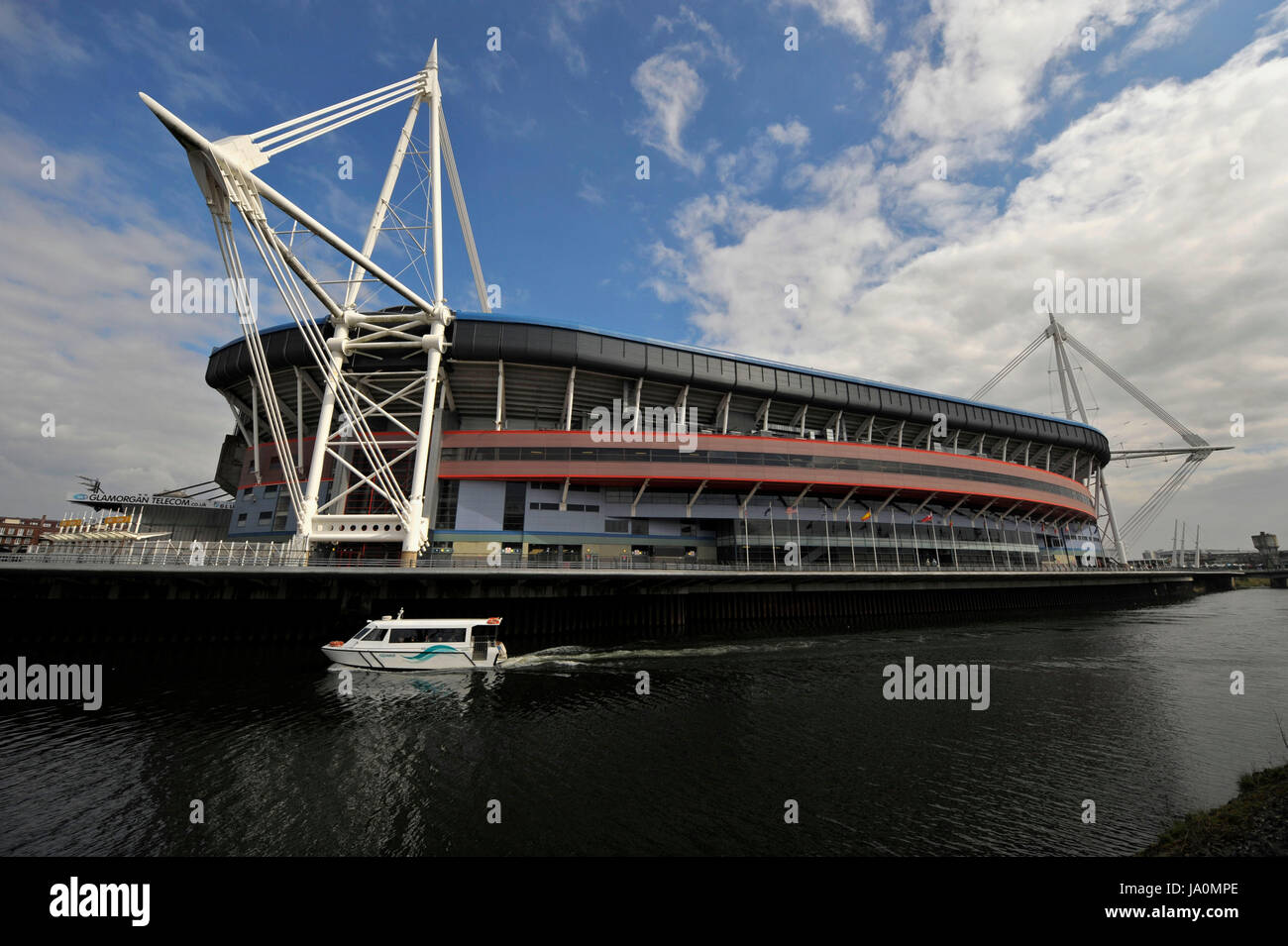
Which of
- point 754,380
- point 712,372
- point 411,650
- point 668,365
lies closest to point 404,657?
point 411,650

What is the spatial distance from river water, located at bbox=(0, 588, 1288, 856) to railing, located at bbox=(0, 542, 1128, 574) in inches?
260

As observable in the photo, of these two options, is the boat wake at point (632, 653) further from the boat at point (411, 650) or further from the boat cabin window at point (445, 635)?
the boat cabin window at point (445, 635)

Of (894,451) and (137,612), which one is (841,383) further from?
(137,612)

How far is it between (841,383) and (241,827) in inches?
2272

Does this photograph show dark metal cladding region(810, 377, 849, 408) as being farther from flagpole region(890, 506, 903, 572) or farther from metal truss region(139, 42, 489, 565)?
metal truss region(139, 42, 489, 565)

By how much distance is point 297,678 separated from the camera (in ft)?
77.3

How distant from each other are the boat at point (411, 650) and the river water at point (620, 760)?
36.6 inches

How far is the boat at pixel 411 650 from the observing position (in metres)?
25.2

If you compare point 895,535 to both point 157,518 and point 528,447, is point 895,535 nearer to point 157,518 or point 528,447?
point 528,447

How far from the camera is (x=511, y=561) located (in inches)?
1703

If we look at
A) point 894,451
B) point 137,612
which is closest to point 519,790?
point 137,612

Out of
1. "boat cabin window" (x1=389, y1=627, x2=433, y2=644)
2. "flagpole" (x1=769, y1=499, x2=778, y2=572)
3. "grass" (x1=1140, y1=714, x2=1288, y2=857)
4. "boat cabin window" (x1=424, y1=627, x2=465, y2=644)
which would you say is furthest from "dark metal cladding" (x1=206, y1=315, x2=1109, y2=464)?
"grass" (x1=1140, y1=714, x2=1288, y2=857)

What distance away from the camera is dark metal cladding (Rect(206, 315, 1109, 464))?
44.5 m

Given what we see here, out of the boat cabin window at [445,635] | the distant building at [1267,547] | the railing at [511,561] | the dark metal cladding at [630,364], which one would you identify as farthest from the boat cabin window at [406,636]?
the distant building at [1267,547]
